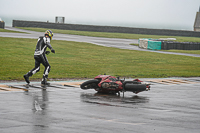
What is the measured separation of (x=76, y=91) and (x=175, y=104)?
3798mm

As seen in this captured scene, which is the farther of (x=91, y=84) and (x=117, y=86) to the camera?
(x=91, y=84)

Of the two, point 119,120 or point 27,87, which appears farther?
point 27,87

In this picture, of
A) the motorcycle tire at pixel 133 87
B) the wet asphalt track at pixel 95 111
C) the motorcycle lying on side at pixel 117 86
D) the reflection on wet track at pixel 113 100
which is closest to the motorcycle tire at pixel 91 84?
the motorcycle lying on side at pixel 117 86

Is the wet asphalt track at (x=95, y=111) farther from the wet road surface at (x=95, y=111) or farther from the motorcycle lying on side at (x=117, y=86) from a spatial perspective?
the motorcycle lying on side at (x=117, y=86)

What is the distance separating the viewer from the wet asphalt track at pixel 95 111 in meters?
8.01

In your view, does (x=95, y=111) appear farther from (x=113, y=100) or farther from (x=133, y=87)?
(x=133, y=87)

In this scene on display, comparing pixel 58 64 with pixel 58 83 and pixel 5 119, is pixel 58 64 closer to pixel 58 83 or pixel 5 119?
pixel 58 83

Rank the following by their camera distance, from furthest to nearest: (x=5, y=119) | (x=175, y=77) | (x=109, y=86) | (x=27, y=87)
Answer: (x=175, y=77), (x=27, y=87), (x=109, y=86), (x=5, y=119)

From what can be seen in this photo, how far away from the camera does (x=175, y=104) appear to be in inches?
451

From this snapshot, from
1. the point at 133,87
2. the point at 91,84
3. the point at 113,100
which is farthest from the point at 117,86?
the point at 113,100

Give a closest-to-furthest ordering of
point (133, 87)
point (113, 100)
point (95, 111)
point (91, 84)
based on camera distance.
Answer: point (95, 111), point (113, 100), point (133, 87), point (91, 84)

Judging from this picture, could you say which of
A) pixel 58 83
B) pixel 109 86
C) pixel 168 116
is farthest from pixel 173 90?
pixel 168 116

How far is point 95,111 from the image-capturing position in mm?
9922

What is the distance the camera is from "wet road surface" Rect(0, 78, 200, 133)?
8016 millimetres
